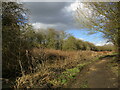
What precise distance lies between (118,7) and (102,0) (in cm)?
102

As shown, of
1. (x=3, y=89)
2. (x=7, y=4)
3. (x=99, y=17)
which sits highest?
(x=7, y=4)

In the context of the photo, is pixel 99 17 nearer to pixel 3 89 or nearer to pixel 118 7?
pixel 118 7

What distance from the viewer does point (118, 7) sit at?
5.15 metres

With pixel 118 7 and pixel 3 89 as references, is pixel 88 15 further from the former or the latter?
pixel 3 89

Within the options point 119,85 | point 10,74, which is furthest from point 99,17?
point 10,74

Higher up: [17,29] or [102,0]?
[102,0]

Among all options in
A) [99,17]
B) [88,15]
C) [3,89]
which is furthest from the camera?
[88,15]

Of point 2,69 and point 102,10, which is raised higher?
point 102,10

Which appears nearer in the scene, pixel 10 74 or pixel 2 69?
pixel 2 69

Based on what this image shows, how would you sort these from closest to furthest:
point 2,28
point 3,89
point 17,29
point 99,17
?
1. point 3,89
2. point 2,28
3. point 17,29
4. point 99,17

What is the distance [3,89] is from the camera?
13.0 feet

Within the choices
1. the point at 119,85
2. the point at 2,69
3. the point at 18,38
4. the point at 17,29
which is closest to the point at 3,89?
the point at 2,69

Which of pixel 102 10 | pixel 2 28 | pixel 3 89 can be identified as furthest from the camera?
pixel 102 10

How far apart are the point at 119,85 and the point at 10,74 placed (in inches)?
219
